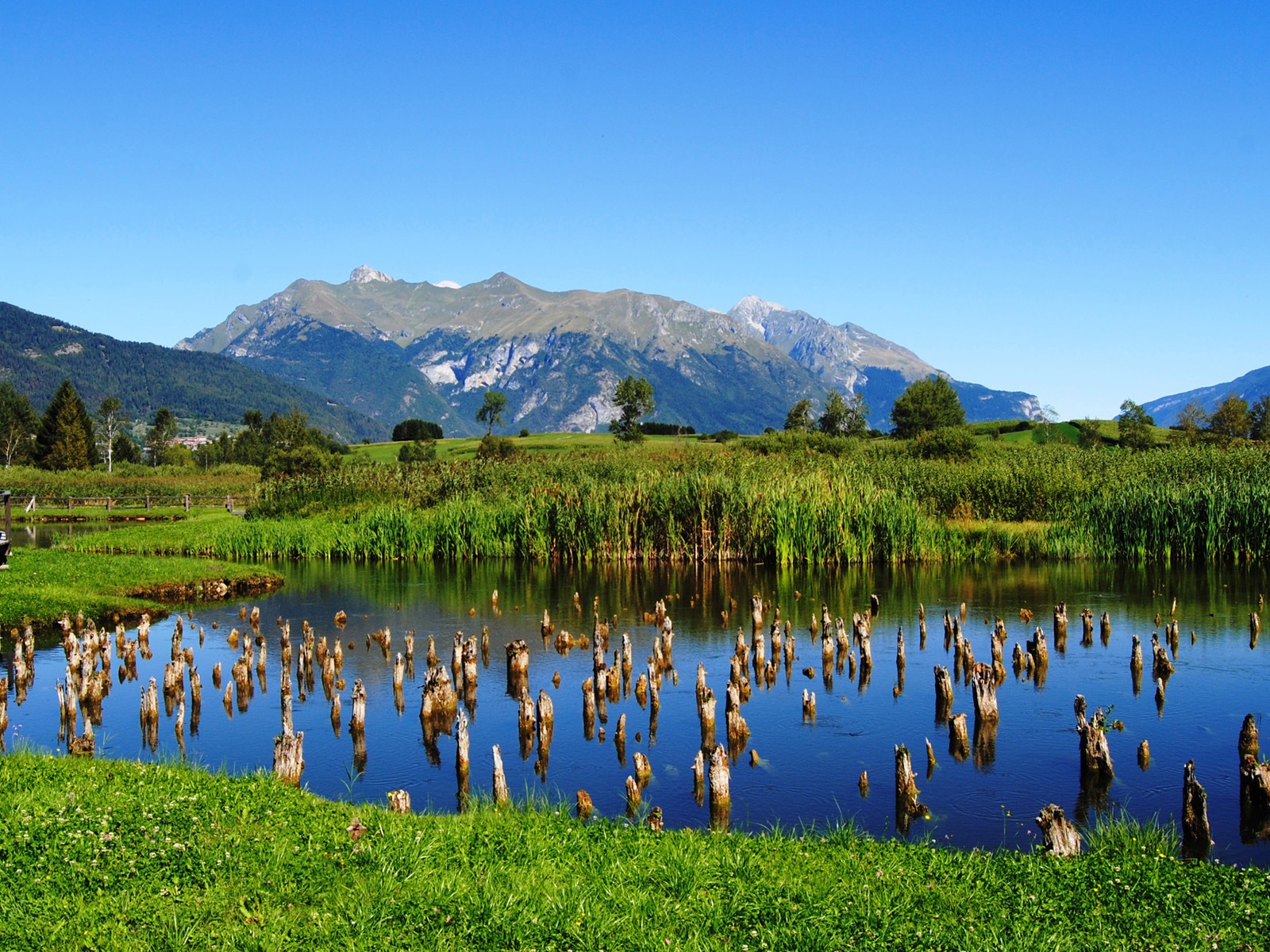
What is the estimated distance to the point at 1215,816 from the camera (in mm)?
13078

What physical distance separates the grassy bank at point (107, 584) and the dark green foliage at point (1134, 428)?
5730cm

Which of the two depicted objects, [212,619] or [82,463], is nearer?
[212,619]

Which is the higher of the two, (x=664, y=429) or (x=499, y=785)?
(x=664, y=429)

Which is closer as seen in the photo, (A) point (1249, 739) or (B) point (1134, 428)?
(A) point (1249, 739)

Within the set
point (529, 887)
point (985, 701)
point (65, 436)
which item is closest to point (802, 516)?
point (985, 701)

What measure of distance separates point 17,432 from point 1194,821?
177107mm

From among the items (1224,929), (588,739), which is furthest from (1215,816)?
(588,739)

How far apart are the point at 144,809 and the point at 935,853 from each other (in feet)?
24.6

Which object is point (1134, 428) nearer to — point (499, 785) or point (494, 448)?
point (494, 448)

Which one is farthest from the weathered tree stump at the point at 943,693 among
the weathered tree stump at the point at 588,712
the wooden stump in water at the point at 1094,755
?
the weathered tree stump at the point at 588,712

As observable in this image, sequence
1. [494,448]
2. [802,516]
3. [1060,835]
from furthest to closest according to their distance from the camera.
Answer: [494,448], [802,516], [1060,835]

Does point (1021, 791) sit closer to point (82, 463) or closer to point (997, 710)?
point (997, 710)

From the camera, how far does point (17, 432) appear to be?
16075cm

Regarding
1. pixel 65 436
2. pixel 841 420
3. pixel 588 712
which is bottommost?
pixel 588 712
